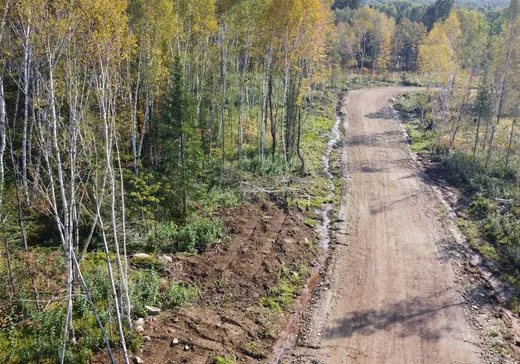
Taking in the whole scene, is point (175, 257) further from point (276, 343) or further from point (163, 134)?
point (163, 134)

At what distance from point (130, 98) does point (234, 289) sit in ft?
33.7

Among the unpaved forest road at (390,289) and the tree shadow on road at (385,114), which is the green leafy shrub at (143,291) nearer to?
the unpaved forest road at (390,289)

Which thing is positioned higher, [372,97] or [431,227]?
[372,97]

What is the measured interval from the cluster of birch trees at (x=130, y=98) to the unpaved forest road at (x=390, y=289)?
5.75 metres

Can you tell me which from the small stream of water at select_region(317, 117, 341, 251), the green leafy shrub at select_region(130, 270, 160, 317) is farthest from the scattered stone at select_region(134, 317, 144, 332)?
the small stream of water at select_region(317, 117, 341, 251)

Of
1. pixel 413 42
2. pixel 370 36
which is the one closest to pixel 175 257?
pixel 370 36

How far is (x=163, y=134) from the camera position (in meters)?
19.5

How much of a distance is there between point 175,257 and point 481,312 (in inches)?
435

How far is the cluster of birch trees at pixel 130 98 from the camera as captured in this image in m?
11.0

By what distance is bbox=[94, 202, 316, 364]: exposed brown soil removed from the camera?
11125 millimetres

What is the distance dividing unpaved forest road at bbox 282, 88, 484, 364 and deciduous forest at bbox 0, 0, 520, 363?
1.44 metres

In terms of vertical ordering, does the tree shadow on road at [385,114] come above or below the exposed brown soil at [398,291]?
above

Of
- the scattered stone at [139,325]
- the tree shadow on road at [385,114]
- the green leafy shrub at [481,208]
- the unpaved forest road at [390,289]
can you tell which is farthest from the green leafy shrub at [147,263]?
the tree shadow on road at [385,114]

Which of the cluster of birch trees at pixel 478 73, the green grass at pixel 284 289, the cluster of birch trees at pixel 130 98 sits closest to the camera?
the cluster of birch trees at pixel 130 98
